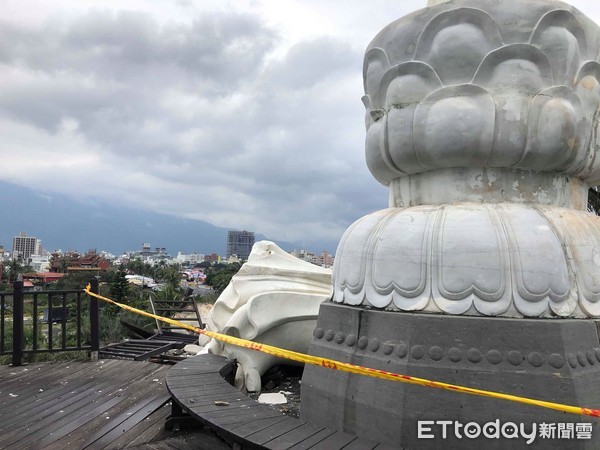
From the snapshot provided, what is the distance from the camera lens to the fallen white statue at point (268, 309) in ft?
16.0

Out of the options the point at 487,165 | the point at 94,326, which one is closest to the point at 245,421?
the point at 487,165

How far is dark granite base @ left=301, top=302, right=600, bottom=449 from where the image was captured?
8.93 feet

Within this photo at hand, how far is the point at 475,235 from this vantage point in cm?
298

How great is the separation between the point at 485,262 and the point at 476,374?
659 millimetres

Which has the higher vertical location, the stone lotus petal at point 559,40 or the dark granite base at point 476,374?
the stone lotus petal at point 559,40

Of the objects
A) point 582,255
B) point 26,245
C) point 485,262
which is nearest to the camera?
point 485,262

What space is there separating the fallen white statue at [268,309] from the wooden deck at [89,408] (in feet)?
2.72

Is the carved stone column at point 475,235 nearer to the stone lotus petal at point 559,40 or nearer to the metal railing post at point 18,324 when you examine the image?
the stone lotus petal at point 559,40

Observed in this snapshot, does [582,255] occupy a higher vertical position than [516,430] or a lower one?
higher

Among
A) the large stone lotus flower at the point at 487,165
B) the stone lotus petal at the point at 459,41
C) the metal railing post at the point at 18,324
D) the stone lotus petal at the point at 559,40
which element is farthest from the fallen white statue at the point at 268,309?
the metal railing post at the point at 18,324

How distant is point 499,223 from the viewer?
3.03 metres

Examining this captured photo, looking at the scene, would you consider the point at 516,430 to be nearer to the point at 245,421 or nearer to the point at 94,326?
the point at 245,421

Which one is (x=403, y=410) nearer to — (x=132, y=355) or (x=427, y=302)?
(x=427, y=302)

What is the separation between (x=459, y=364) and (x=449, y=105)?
1682mm
